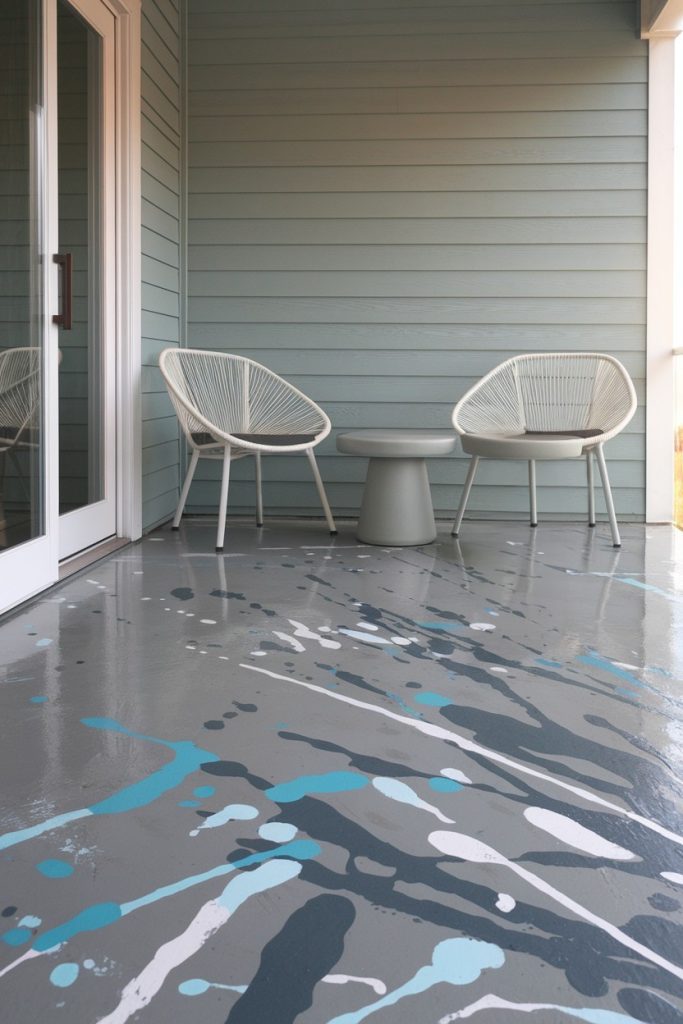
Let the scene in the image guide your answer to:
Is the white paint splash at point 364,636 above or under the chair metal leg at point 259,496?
under

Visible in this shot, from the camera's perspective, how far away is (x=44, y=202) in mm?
3072

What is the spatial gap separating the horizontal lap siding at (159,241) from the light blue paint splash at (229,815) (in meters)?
2.84

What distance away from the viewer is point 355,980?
118 cm

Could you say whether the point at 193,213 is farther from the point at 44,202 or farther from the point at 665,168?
the point at 665,168

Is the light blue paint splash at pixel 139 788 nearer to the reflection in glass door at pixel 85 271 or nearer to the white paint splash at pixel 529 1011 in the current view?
the white paint splash at pixel 529 1011

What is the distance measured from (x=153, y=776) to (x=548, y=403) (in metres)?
3.52

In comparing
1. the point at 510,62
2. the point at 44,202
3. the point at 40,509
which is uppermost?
the point at 510,62

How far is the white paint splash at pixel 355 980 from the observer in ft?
3.83

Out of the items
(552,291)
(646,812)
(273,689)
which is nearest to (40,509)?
(273,689)

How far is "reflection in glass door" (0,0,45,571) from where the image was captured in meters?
2.78

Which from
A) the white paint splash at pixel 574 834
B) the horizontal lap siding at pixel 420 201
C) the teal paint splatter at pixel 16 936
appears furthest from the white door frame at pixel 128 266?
the teal paint splatter at pixel 16 936

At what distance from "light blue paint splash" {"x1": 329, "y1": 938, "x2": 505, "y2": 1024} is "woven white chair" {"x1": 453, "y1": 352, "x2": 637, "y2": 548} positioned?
312cm

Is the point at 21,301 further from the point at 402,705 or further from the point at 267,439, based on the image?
the point at 402,705

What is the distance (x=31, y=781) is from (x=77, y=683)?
1.89 feet
